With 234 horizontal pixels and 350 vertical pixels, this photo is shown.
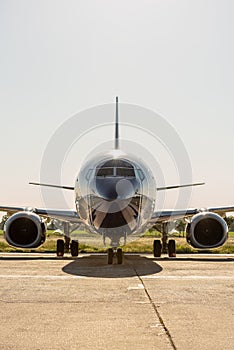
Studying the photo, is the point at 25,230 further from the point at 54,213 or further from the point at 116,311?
the point at 116,311

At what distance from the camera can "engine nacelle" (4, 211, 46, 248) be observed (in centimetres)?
1841

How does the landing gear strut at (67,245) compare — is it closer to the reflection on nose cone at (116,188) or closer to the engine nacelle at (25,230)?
the engine nacelle at (25,230)

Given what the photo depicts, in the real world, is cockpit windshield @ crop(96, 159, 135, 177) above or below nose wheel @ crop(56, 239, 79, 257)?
above

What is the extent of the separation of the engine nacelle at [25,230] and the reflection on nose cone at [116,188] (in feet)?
15.5

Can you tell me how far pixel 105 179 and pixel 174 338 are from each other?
955 centimetres

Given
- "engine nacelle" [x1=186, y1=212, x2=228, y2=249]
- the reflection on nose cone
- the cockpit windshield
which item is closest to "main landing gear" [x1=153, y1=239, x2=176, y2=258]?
"engine nacelle" [x1=186, y1=212, x2=228, y2=249]

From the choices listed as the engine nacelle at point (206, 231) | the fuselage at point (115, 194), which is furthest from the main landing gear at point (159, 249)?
the fuselage at point (115, 194)

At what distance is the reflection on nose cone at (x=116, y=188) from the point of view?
13.8 metres

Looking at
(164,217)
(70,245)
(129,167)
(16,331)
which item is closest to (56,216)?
(70,245)

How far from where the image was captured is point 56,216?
20.4 meters

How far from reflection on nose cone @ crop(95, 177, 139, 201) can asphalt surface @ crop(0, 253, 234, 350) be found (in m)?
2.63

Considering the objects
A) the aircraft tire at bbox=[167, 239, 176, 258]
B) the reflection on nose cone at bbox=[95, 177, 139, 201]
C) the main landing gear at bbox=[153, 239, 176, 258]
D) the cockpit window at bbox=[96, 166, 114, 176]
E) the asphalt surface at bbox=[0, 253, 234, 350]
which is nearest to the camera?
the asphalt surface at bbox=[0, 253, 234, 350]

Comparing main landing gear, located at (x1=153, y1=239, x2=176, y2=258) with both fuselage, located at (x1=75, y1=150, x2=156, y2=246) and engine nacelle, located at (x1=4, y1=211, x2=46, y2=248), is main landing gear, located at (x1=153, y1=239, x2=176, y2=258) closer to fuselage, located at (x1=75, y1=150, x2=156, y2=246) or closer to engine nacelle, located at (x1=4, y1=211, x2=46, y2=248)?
fuselage, located at (x1=75, y1=150, x2=156, y2=246)

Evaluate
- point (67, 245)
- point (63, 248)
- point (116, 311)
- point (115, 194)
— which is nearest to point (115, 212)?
point (115, 194)
